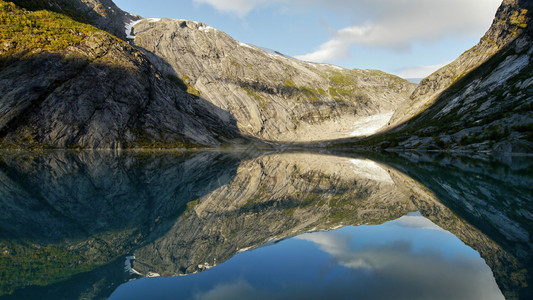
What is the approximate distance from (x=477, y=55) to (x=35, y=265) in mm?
184084

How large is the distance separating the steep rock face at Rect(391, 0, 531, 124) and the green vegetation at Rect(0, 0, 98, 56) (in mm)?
162119

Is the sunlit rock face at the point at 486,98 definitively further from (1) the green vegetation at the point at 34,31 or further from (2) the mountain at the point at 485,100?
(1) the green vegetation at the point at 34,31

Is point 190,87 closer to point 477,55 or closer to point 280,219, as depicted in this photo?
point 477,55

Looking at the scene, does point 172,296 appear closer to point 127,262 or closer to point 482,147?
point 127,262

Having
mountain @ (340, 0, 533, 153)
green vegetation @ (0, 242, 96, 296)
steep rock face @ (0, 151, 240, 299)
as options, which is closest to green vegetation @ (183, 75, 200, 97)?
mountain @ (340, 0, 533, 153)

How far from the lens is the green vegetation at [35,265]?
28.3ft

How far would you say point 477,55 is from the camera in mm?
146000

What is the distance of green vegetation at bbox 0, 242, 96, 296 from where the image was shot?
28.3 ft

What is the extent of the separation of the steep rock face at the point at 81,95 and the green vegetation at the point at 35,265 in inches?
4273

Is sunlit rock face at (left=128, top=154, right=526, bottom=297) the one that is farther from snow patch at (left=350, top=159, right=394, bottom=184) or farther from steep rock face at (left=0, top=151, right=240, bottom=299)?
snow patch at (left=350, top=159, right=394, bottom=184)

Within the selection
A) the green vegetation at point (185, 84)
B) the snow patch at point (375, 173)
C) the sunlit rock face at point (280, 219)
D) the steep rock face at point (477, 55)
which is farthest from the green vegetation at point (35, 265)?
the green vegetation at point (185, 84)

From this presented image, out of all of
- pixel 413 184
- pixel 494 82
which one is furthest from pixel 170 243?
pixel 494 82

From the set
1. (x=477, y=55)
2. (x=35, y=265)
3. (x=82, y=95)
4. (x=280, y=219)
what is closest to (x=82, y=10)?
(x=82, y=95)

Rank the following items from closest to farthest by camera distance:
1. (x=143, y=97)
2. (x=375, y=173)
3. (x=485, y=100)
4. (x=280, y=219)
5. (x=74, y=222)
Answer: (x=74, y=222), (x=280, y=219), (x=375, y=173), (x=485, y=100), (x=143, y=97)
